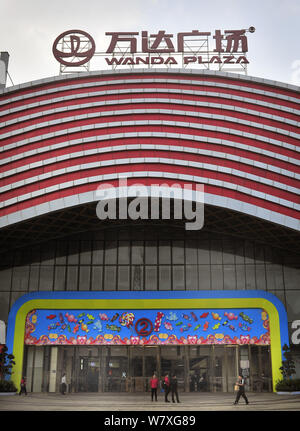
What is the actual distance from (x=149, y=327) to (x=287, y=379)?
441 inches

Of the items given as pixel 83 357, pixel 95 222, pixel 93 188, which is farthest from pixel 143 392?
pixel 93 188

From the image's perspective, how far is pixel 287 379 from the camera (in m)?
34.6

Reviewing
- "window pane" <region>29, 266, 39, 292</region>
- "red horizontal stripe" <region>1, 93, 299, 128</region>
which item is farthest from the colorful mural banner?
"red horizontal stripe" <region>1, 93, 299, 128</region>

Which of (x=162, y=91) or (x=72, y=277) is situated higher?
(x=162, y=91)

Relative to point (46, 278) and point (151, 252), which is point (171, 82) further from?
point (46, 278)

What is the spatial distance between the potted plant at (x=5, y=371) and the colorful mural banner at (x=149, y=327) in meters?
2.10

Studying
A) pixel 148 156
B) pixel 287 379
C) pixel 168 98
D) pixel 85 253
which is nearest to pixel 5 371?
pixel 85 253

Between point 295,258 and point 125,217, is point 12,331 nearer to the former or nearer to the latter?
point 125,217

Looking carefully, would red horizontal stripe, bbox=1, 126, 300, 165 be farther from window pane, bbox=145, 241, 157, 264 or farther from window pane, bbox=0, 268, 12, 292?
window pane, bbox=0, 268, 12, 292

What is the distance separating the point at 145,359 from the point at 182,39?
26.9 m

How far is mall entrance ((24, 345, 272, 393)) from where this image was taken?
36.1 meters

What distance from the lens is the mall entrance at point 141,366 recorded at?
36.1 metres

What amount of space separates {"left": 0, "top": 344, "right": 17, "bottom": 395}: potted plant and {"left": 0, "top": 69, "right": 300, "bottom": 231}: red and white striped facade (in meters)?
10.1

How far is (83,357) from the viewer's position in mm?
36969
